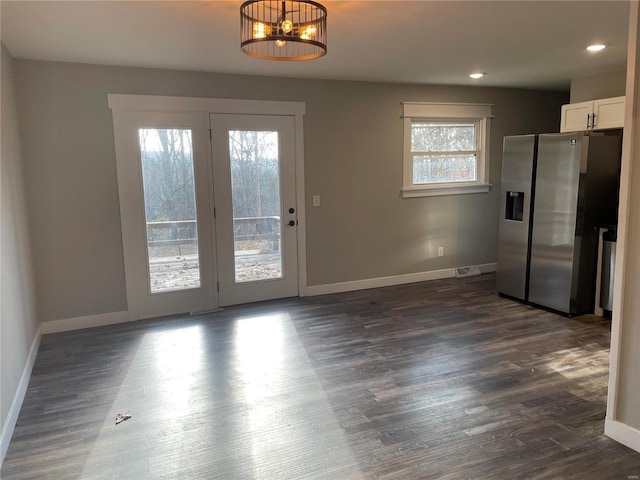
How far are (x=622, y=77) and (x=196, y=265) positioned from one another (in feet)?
16.3

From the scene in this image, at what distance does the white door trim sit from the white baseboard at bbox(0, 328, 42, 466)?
218 cm

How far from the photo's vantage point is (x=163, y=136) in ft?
14.3

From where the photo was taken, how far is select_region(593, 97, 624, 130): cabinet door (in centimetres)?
446

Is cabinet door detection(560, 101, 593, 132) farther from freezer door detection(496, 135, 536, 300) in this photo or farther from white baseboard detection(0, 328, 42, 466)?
white baseboard detection(0, 328, 42, 466)

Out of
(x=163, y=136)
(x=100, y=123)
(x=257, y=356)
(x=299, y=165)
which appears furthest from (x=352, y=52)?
(x=257, y=356)

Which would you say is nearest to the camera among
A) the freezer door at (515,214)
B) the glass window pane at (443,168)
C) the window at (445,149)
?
the freezer door at (515,214)

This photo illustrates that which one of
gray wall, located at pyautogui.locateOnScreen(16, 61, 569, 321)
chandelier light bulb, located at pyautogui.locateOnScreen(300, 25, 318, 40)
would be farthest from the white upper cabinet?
chandelier light bulb, located at pyautogui.locateOnScreen(300, 25, 318, 40)

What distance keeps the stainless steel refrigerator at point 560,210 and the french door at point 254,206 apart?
2.43 meters

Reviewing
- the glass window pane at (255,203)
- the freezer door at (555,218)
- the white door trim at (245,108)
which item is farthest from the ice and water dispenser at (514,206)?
the glass window pane at (255,203)

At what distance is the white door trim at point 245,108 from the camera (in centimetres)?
418

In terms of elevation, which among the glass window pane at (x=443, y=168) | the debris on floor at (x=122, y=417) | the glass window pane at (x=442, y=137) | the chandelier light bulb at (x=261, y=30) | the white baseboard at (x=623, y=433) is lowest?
the debris on floor at (x=122, y=417)

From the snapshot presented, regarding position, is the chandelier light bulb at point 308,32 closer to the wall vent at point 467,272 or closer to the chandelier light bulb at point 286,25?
the chandelier light bulb at point 286,25

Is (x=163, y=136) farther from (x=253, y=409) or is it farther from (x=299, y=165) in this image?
(x=253, y=409)

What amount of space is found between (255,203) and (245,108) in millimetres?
995
